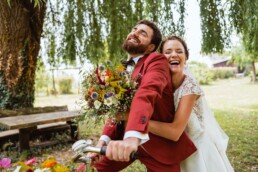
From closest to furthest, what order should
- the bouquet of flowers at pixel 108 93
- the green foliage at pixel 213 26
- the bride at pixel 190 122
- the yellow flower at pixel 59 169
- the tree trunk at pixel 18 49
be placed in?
the yellow flower at pixel 59 169 → the bouquet of flowers at pixel 108 93 → the bride at pixel 190 122 → the green foliage at pixel 213 26 → the tree trunk at pixel 18 49

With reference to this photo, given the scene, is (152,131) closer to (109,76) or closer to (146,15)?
(109,76)

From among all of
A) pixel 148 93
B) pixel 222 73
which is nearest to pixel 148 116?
pixel 148 93

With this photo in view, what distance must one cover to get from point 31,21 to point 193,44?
3453 mm

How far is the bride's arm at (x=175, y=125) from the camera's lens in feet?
5.29

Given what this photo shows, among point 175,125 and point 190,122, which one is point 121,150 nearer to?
point 175,125

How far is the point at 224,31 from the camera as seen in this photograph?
531 cm

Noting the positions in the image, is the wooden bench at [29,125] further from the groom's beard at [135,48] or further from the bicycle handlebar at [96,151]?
the bicycle handlebar at [96,151]

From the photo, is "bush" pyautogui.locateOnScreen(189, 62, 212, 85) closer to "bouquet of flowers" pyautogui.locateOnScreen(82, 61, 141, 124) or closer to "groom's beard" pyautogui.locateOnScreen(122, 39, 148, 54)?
"groom's beard" pyautogui.locateOnScreen(122, 39, 148, 54)

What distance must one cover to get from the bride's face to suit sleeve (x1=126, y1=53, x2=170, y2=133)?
0.26 m

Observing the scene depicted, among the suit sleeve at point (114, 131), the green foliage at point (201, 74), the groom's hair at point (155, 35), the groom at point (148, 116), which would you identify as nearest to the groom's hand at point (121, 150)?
the groom at point (148, 116)

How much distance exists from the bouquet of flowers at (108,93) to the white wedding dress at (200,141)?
35 cm

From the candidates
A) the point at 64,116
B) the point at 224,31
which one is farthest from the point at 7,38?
the point at 224,31

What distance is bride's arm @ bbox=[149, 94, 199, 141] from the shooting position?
5.29 feet

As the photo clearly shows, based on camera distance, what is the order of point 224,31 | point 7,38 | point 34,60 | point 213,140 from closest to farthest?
1. point 213,140
2. point 224,31
3. point 7,38
4. point 34,60
